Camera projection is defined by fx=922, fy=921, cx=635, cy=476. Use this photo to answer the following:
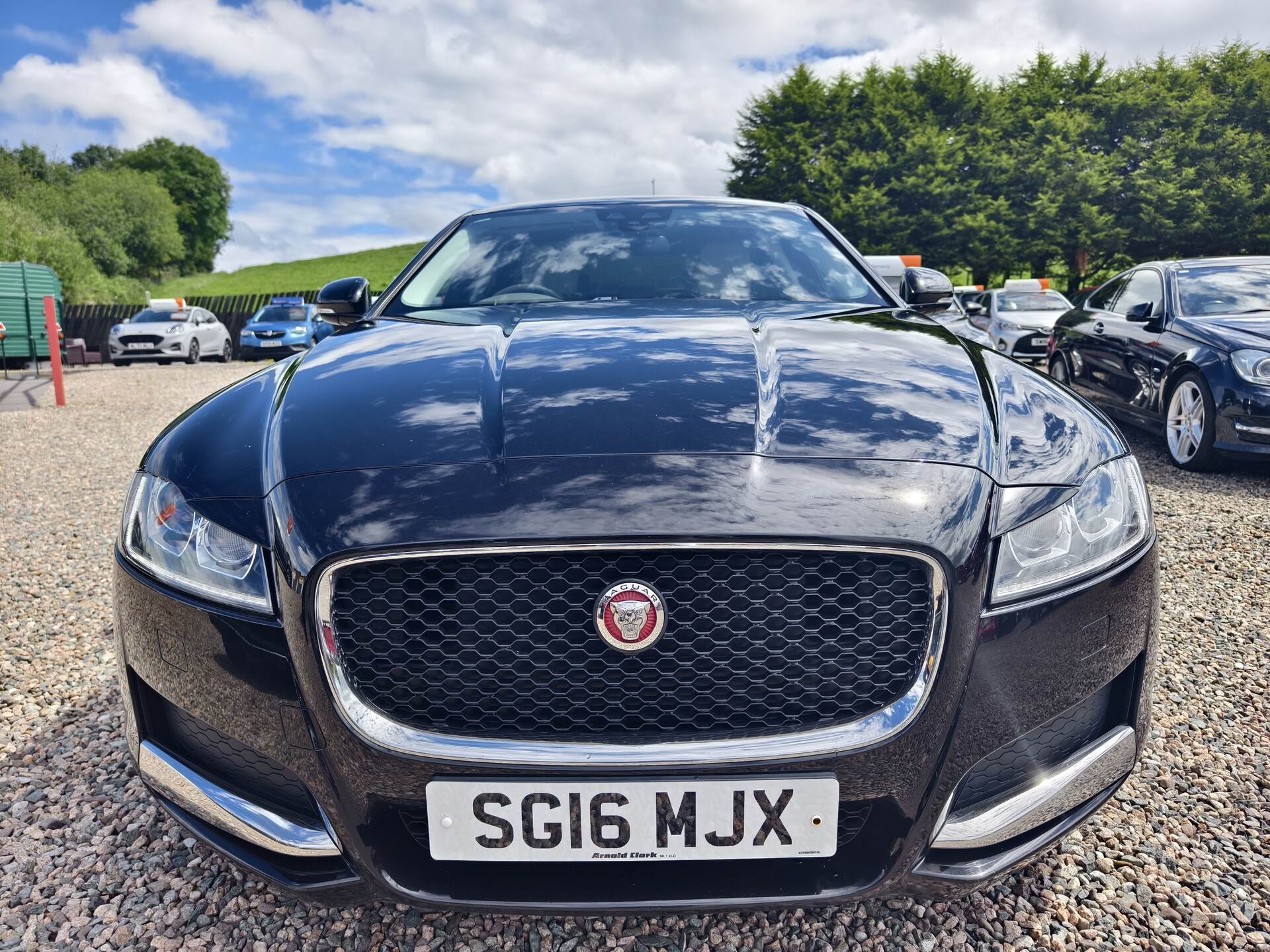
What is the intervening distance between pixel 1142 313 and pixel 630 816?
22.3ft

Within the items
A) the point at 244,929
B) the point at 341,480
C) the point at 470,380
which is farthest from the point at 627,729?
the point at 244,929

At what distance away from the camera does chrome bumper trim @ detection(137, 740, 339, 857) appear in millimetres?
1464

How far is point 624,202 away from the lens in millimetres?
3152

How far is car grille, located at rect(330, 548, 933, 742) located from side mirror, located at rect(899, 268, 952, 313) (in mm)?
1595

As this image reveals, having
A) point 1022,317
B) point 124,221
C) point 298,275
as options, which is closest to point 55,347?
point 1022,317

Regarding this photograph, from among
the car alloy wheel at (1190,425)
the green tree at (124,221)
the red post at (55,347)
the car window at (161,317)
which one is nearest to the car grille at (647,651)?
the car alloy wheel at (1190,425)

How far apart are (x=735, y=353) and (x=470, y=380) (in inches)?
21.5

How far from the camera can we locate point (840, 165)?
42.6 meters

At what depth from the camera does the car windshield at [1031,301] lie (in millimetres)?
16172

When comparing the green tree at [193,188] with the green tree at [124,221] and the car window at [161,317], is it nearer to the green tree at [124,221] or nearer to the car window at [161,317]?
the green tree at [124,221]

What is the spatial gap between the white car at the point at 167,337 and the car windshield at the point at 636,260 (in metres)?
20.6

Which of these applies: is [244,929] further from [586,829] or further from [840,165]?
[840,165]

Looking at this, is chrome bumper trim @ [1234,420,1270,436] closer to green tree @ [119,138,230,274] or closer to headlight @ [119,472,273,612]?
headlight @ [119,472,273,612]

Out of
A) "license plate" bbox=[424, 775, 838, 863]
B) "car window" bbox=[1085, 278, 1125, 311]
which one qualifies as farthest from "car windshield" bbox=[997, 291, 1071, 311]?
"license plate" bbox=[424, 775, 838, 863]
